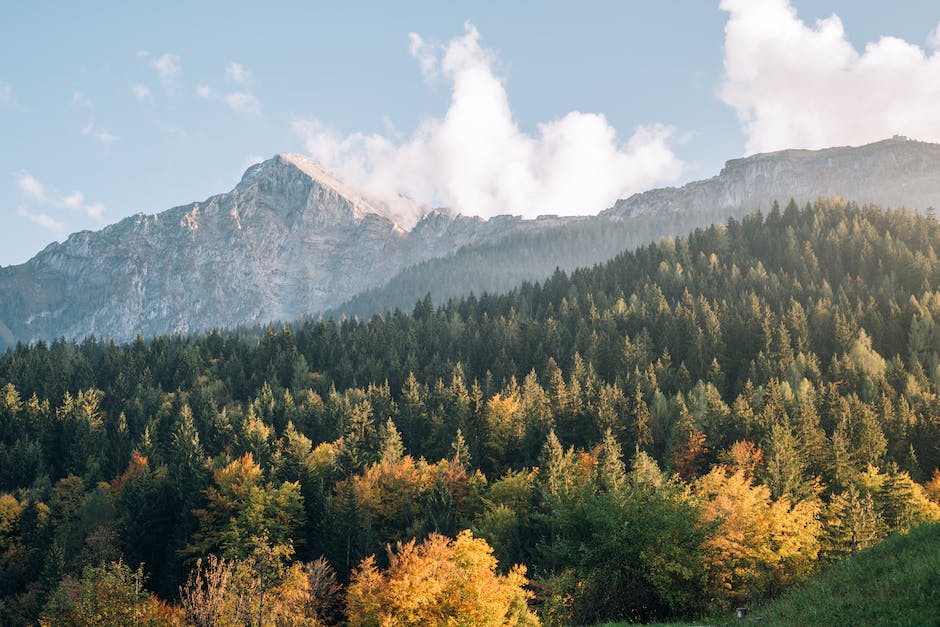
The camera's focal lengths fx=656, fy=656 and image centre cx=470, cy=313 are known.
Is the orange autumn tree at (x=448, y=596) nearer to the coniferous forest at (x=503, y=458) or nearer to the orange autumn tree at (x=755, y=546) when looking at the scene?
the coniferous forest at (x=503, y=458)

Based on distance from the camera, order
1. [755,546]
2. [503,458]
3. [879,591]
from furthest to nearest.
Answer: [503,458], [755,546], [879,591]

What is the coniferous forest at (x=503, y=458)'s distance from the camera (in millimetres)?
49844

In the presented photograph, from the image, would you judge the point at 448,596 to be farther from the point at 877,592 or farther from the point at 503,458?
the point at 503,458

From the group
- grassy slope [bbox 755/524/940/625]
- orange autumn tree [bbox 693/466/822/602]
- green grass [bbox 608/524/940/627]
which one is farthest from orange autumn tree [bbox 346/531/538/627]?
grassy slope [bbox 755/524/940/625]

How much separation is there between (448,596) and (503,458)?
63.9 m

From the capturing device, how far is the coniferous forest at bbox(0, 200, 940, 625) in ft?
164

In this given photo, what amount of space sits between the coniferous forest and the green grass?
10.00 metres

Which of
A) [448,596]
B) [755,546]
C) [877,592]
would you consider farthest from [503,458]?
[877,592]

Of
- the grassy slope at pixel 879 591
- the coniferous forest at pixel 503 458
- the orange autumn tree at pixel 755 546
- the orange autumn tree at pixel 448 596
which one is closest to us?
the grassy slope at pixel 879 591

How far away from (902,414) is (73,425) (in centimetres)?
15287

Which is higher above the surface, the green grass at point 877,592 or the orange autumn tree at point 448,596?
the green grass at point 877,592

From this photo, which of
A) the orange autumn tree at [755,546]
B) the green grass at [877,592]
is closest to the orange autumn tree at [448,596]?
the orange autumn tree at [755,546]

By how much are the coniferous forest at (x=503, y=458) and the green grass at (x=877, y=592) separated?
394 inches

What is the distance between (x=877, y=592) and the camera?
2584 cm
